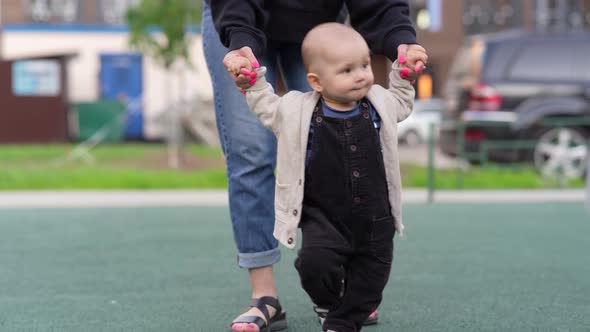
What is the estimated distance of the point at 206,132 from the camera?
2233cm

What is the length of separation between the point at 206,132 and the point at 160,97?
549 cm

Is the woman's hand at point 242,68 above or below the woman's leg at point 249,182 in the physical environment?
above

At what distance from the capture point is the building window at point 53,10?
29.4m

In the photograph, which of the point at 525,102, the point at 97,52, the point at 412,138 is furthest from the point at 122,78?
the point at 525,102

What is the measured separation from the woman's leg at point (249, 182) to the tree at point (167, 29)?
11.2 m

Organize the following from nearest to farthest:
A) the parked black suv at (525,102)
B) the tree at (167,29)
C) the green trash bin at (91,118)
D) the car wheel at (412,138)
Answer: the parked black suv at (525,102) → the tree at (167,29) → the green trash bin at (91,118) → the car wheel at (412,138)

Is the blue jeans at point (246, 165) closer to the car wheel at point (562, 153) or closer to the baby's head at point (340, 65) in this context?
the baby's head at point (340, 65)

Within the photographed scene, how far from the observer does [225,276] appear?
438 cm

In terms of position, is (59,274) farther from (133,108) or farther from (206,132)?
(133,108)

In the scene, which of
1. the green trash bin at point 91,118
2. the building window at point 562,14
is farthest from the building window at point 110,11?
the building window at point 562,14

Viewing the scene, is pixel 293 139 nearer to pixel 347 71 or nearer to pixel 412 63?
pixel 347 71

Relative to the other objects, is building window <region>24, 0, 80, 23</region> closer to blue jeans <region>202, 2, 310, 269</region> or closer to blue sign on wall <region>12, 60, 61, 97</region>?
blue sign on wall <region>12, 60, 61, 97</region>

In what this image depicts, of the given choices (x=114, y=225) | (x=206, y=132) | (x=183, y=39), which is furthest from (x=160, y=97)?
(x=114, y=225)

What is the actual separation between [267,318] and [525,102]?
8050 mm
